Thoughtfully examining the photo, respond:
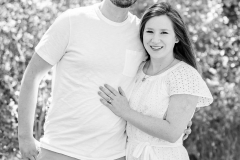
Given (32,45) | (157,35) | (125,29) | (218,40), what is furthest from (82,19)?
(218,40)

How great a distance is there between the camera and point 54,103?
2.76 m

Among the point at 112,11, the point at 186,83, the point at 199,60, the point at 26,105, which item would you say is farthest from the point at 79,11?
the point at 199,60

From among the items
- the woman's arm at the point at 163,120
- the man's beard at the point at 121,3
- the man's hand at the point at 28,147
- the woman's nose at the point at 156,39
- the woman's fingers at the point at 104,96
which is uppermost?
the man's beard at the point at 121,3

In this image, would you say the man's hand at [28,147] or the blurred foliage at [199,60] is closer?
the man's hand at [28,147]

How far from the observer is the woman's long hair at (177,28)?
2859 millimetres

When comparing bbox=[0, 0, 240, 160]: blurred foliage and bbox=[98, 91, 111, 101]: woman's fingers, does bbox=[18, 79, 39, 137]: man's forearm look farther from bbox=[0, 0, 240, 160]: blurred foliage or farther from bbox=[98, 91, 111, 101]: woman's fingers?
bbox=[0, 0, 240, 160]: blurred foliage

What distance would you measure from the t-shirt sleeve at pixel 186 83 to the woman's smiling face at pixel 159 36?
0.48 feet

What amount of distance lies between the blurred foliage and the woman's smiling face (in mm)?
1570

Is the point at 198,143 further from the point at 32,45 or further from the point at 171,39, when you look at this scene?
the point at 171,39

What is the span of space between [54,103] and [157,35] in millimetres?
723

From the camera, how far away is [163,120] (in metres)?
2.71

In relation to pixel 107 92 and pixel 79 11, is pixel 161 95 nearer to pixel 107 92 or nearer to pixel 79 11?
pixel 107 92

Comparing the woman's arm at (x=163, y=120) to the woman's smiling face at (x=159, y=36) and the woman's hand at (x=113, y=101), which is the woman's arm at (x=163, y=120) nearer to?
the woman's hand at (x=113, y=101)

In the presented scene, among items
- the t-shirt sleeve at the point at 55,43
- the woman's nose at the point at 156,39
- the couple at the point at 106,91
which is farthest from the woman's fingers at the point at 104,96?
the woman's nose at the point at 156,39
